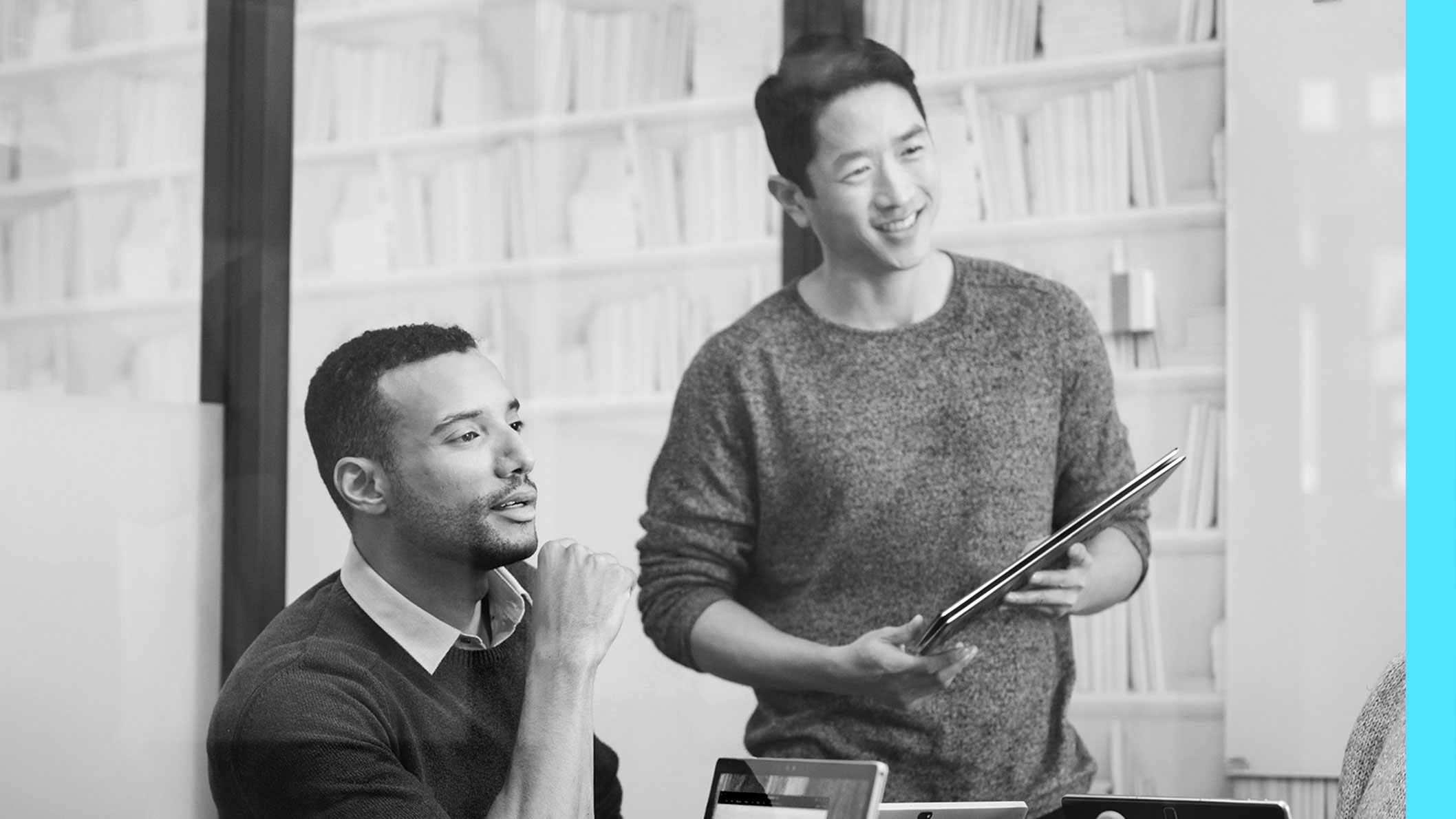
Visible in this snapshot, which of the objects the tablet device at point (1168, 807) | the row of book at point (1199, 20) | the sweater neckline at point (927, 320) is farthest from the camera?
the row of book at point (1199, 20)

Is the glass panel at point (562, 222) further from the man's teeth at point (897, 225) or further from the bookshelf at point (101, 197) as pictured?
the man's teeth at point (897, 225)

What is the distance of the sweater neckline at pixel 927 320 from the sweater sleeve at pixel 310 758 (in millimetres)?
1057

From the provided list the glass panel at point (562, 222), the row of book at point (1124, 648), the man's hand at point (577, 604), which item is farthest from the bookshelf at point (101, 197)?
the row of book at point (1124, 648)

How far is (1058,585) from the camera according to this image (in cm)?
233

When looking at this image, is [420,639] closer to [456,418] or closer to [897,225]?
[456,418]

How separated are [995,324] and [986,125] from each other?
2.67ft

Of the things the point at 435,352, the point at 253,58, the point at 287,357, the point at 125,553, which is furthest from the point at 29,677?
the point at 253,58

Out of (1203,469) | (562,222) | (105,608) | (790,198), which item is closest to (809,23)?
(790,198)

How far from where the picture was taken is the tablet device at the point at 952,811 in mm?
1634

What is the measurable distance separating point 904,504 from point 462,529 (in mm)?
765

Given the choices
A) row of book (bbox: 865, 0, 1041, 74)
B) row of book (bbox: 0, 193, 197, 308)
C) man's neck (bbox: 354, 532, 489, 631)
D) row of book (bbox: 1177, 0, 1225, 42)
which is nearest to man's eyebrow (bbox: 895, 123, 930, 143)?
row of book (bbox: 865, 0, 1041, 74)

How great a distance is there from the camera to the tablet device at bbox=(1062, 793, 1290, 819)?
5.21ft

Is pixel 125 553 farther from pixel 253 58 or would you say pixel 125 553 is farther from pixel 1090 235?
pixel 1090 235

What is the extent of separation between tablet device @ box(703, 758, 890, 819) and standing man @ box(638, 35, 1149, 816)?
1.92 feet
